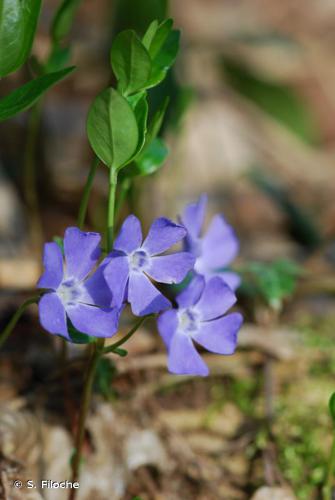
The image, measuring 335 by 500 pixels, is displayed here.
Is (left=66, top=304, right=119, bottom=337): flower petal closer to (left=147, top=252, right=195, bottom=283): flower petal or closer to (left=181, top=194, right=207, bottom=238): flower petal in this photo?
(left=147, top=252, right=195, bottom=283): flower petal

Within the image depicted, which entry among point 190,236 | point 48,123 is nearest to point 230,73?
point 48,123

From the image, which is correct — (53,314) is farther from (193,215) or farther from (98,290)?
(193,215)

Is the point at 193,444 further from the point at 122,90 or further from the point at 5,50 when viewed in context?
the point at 5,50

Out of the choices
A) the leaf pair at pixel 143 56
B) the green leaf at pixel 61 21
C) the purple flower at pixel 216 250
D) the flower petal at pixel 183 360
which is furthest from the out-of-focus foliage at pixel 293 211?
the flower petal at pixel 183 360

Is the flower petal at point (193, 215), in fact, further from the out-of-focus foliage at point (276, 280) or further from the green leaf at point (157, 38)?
the out-of-focus foliage at point (276, 280)

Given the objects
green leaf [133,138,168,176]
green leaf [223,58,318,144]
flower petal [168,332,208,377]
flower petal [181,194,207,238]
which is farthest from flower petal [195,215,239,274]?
green leaf [223,58,318,144]

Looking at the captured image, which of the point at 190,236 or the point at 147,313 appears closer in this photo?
the point at 147,313
